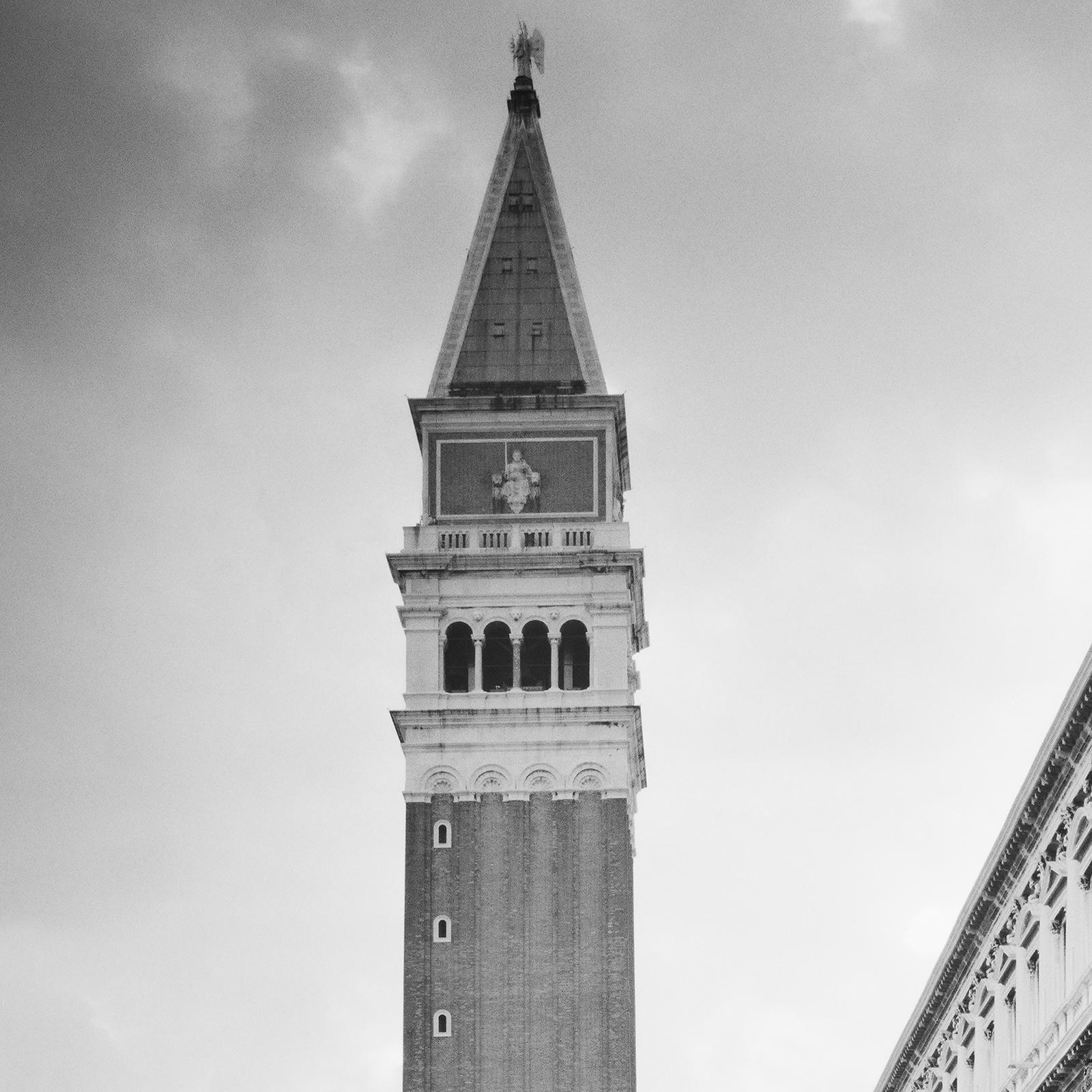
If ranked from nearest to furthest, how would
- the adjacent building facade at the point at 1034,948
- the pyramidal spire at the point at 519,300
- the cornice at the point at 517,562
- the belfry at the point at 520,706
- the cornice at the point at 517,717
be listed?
the adjacent building facade at the point at 1034,948
the belfry at the point at 520,706
the cornice at the point at 517,717
the cornice at the point at 517,562
the pyramidal spire at the point at 519,300

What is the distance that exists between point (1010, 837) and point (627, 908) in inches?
1981

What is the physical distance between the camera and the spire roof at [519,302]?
118375 mm

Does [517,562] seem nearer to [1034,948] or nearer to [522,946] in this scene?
[522,946]

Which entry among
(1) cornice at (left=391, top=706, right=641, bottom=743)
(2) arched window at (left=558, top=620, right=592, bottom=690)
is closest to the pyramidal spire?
(2) arched window at (left=558, top=620, right=592, bottom=690)

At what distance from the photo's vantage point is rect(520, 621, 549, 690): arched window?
115062mm

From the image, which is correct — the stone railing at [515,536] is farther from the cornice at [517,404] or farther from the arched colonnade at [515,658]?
the cornice at [517,404]

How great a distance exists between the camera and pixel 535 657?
115875 millimetres

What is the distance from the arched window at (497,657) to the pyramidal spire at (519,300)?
8.79 m

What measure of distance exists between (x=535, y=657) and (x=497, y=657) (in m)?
1.31

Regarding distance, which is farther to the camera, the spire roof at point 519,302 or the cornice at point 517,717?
the spire roof at point 519,302

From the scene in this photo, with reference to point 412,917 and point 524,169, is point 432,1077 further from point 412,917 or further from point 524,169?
point 524,169

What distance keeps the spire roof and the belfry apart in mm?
87

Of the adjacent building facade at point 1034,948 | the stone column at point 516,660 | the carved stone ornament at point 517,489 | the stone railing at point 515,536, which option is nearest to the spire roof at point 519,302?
the carved stone ornament at point 517,489

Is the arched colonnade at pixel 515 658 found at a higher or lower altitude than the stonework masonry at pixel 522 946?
higher
